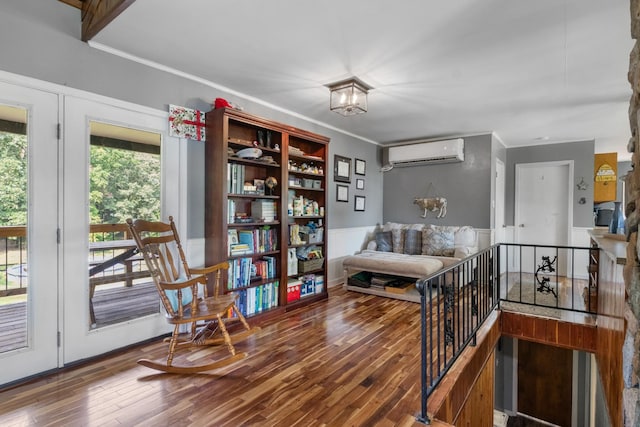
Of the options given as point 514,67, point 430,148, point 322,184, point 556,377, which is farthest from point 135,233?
point 556,377

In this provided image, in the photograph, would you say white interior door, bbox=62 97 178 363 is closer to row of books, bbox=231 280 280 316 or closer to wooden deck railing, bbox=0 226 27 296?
wooden deck railing, bbox=0 226 27 296

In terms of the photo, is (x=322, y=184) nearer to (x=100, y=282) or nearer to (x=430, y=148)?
(x=430, y=148)

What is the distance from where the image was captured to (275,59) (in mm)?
2572

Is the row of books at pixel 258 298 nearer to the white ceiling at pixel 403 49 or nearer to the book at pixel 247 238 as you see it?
the book at pixel 247 238

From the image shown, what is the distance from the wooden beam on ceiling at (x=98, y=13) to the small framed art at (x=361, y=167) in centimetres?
373

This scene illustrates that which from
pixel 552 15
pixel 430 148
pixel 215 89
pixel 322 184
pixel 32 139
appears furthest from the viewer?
pixel 430 148

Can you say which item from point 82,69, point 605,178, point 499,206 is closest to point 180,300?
point 82,69

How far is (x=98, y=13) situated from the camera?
2.06 meters

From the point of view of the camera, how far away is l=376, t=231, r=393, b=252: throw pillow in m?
5.05

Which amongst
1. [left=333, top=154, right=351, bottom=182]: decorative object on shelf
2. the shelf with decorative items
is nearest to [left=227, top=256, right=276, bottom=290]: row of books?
the shelf with decorative items

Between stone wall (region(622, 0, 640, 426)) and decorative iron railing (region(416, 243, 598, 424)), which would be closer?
stone wall (region(622, 0, 640, 426))

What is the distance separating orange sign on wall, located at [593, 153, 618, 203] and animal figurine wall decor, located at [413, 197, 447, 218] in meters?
2.90

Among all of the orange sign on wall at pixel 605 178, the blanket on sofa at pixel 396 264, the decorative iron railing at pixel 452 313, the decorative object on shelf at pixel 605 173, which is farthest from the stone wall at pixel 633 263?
the decorative object on shelf at pixel 605 173

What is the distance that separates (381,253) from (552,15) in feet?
11.2
